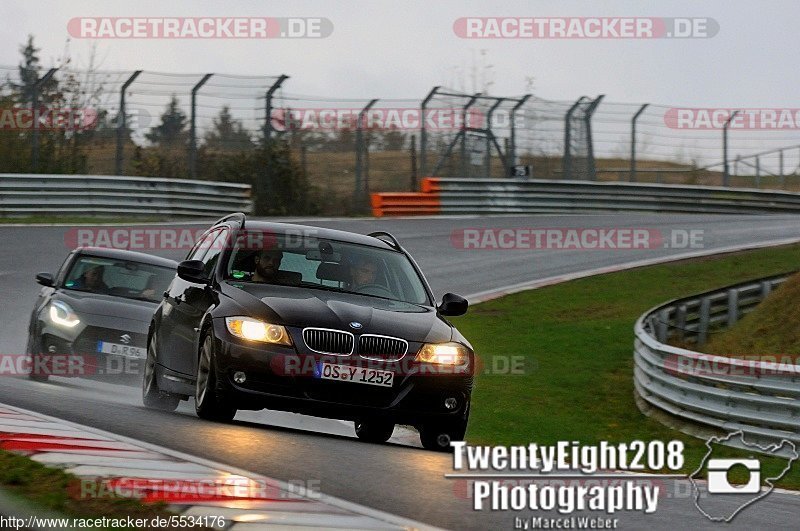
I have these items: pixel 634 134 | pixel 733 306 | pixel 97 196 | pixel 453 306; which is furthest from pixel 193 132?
pixel 453 306

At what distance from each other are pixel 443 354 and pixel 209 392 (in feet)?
5.13

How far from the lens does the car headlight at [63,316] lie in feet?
41.5

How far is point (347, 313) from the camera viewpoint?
28.5 feet

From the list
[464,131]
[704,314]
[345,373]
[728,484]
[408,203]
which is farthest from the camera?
[464,131]

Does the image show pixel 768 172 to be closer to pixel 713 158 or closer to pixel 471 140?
pixel 713 158

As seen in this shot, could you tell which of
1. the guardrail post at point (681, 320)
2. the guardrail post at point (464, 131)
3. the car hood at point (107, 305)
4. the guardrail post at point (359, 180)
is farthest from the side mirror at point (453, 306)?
the guardrail post at point (359, 180)

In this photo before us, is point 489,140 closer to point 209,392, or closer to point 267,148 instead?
point 267,148

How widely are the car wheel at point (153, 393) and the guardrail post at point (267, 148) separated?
19404mm

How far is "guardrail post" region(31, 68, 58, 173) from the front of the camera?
28.6 metres

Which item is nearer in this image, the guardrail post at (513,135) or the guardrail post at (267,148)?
the guardrail post at (267,148)

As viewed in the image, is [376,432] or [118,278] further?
[118,278]

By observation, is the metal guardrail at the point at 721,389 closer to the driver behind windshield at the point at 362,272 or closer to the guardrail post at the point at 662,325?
the guardrail post at the point at 662,325

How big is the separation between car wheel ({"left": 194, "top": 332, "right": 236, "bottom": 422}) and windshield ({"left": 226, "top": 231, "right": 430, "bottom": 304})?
68cm

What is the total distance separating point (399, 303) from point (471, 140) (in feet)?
75.0
